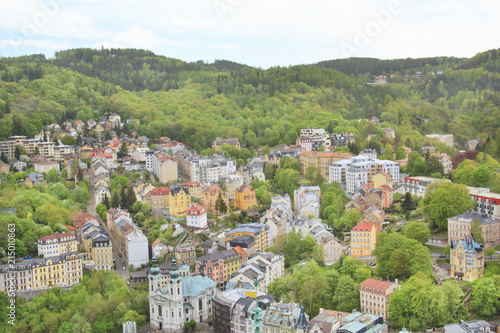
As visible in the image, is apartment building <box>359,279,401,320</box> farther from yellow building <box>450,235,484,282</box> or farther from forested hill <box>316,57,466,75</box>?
forested hill <box>316,57,466,75</box>

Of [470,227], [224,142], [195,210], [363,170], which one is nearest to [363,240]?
[470,227]

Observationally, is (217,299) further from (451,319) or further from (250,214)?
(250,214)

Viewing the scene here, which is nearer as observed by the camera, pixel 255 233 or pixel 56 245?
pixel 56 245

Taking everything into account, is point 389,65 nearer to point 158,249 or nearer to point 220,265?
point 158,249

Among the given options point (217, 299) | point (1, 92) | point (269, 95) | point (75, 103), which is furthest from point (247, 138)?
point (217, 299)

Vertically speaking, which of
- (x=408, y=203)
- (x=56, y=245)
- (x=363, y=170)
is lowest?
(x=56, y=245)

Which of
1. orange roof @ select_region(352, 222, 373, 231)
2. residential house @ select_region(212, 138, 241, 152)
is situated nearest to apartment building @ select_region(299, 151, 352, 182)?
residential house @ select_region(212, 138, 241, 152)
